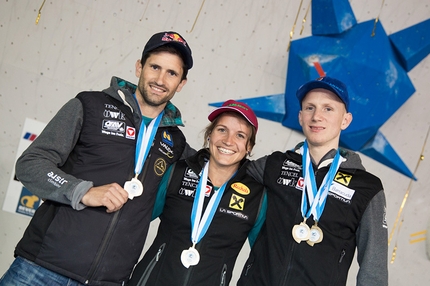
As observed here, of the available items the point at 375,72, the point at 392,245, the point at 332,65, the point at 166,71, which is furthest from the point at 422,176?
the point at 166,71

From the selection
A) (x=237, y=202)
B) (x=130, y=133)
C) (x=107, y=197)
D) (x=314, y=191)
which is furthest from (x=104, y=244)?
(x=314, y=191)

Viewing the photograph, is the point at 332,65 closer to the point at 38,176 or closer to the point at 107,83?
the point at 107,83

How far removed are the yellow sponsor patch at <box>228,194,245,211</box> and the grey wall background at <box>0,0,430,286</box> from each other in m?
1.37

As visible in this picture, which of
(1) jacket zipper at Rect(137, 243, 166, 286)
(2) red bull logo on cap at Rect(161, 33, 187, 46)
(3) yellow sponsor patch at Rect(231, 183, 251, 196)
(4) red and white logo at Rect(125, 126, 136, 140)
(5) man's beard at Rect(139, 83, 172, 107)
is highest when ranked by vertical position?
(2) red bull logo on cap at Rect(161, 33, 187, 46)

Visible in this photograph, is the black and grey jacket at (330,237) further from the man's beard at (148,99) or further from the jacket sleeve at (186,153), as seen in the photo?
the man's beard at (148,99)

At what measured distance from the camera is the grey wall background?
333cm

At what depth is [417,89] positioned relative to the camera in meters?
3.49

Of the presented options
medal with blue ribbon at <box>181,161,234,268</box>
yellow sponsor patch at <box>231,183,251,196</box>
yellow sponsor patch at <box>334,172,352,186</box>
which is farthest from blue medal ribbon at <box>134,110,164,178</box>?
yellow sponsor patch at <box>334,172,352,186</box>

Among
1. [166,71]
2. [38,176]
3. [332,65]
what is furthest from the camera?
[332,65]

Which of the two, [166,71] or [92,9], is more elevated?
[92,9]

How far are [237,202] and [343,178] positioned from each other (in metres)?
0.50

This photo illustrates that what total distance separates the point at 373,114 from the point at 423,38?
28.6 inches

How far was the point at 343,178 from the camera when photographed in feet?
6.71

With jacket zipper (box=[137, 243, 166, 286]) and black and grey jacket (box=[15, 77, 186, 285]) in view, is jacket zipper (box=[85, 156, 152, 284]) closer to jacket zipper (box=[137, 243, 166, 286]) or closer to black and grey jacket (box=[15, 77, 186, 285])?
black and grey jacket (box=[15, 77, 186, 285])
